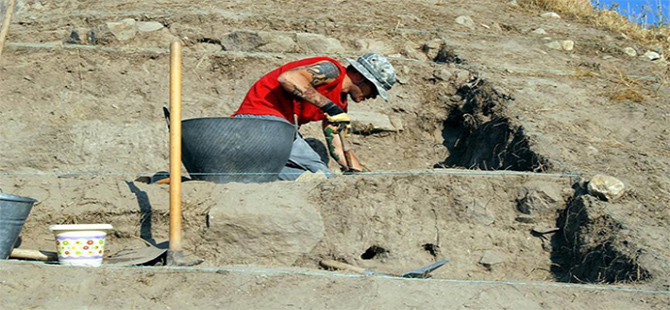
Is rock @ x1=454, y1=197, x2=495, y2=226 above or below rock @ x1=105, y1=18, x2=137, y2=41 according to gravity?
below

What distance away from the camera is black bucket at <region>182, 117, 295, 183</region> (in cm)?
542

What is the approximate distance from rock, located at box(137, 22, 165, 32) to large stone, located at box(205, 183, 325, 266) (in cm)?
357

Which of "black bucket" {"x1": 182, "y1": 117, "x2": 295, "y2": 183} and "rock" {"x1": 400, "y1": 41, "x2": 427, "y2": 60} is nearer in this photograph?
"black bucket" {"x1": 182, "y1": 117, "x2": 295, "y2": 183}

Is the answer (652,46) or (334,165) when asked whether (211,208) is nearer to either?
(334,165)

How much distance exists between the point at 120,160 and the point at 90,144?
11.7 inches

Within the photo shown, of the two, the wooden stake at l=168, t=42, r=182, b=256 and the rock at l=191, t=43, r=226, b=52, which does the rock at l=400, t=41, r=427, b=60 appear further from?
the wooden stake at l=168, t=42, r=182, b=256

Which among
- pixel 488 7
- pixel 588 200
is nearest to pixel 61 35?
pixel 488 7

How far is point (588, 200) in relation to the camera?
5598mm

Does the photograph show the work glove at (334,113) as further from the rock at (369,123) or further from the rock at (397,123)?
the rock at (397,123)

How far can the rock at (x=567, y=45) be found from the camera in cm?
895

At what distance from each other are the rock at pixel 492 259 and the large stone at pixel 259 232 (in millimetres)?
1014

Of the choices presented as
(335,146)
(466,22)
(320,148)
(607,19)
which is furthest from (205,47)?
(607,19)

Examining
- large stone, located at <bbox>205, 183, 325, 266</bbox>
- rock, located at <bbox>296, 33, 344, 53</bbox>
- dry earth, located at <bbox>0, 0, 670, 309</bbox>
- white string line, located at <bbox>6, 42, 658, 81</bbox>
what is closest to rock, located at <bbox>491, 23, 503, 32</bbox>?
dry earth, located at <bbox>0, 0, 670, 309</bbox>

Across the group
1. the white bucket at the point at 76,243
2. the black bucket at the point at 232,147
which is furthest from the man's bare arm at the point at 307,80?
the white bucket at the point at 76,243
